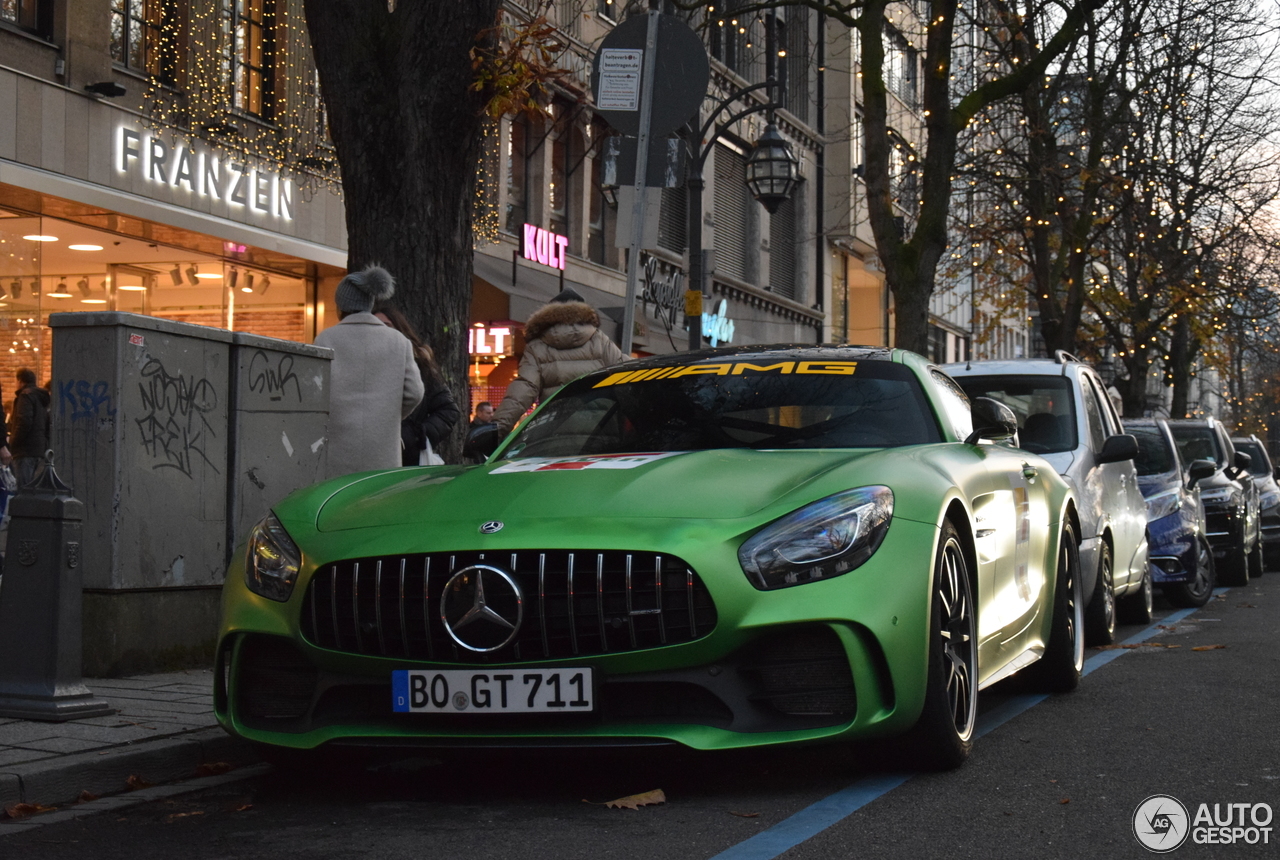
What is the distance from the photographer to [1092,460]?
1091 centimetres

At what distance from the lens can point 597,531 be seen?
5.02m

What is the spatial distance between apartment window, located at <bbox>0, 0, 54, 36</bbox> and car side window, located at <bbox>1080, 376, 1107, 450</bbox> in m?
10.9

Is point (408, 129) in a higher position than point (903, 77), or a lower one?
lower

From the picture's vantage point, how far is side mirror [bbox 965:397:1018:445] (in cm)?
651

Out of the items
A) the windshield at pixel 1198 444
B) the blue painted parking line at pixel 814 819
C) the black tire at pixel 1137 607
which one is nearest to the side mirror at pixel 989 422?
the blue painted parking line at pixel 814 819

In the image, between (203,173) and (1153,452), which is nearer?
(1153,452)

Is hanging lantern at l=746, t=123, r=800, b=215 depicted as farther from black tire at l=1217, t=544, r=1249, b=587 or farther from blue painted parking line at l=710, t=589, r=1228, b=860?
blue painted parking line at l=710, t=589, r=1228, b=860

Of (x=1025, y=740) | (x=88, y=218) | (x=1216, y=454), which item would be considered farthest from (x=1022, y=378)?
(x=88, y=218)

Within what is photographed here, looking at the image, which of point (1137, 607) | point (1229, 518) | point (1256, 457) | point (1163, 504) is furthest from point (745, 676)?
point (1256, 457)

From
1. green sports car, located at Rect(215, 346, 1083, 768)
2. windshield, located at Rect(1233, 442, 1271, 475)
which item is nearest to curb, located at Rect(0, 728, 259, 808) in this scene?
green sports car, located at Rect(215, 346, 1083, 768)

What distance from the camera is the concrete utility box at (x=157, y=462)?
7719 mm

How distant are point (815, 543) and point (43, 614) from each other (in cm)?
304

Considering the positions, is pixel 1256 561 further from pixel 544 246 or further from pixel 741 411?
pixel 741 411

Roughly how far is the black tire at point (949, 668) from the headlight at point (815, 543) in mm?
286
